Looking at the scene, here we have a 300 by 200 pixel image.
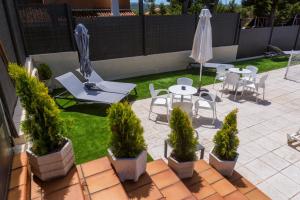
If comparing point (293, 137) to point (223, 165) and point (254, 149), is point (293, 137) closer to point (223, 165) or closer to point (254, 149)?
point (254, 149)

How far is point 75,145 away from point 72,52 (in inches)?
204

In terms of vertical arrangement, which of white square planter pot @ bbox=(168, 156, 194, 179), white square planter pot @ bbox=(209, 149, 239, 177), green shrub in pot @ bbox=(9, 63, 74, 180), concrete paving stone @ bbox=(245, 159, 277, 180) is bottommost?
concrete paving stone @ bbox=(245, 159, 277, 180)

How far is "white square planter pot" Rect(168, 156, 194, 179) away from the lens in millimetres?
3775

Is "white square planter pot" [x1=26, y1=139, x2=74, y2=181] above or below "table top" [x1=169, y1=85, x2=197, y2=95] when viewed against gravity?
above

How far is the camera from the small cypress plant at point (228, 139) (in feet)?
12.7

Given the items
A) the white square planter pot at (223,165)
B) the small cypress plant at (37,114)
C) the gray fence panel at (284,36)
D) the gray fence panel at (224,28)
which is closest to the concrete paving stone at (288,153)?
the white square planter pot at (223,165)

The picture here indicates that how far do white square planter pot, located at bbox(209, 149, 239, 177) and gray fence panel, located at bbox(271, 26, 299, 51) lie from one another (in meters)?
14.8

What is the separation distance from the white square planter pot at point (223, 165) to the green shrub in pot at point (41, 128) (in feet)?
8.78

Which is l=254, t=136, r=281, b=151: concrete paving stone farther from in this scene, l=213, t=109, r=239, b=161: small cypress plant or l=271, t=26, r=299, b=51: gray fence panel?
l=271, t=26, r=299, b=51: gray fence panel

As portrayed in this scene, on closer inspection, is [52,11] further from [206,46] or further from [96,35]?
[206,46]

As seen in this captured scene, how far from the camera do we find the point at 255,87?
28.7 ft

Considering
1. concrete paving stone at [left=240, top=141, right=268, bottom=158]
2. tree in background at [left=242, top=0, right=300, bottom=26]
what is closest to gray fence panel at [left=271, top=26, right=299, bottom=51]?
tree in background at [left=242, top=0, right=300, bottom=26]

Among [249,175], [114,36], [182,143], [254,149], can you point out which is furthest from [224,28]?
[182,143]

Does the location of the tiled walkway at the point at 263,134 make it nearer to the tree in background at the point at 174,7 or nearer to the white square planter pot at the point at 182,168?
the white square planter pot at the point at 182,168
